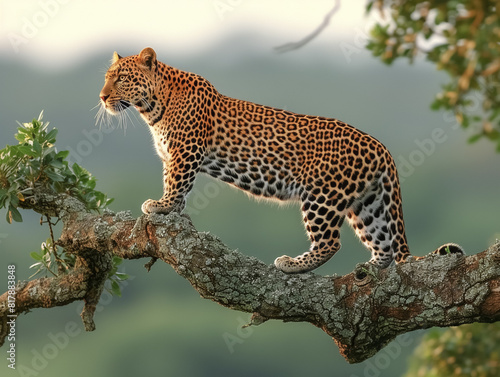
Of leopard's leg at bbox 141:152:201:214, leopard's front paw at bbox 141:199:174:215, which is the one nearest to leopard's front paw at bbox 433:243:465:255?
leopard's leg at bbox 141:152:201:214

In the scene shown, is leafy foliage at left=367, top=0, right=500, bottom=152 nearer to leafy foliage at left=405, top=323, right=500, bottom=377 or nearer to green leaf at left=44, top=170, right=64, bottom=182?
green leaf at left=44, top=170, right=64, bottom=182

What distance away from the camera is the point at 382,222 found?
9188mm

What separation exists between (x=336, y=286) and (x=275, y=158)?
182 centimetres

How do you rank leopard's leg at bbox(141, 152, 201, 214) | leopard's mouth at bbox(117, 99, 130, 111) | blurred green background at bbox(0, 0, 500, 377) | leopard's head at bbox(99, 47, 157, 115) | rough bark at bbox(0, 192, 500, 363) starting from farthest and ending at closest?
blurred green background at bbox(0, 0, 500, 377) → leopard's mouth at bbox(117, 99, 130, 111) → leopard's head at bbox(99, 47, 157, 115) → leopard's leg at bbox(141, 152, 201, 214) → rough bark at bbox(0, 192, 500, 363)

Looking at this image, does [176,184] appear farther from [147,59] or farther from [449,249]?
[449,249]

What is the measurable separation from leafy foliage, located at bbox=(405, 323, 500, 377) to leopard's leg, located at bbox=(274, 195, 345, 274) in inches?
146

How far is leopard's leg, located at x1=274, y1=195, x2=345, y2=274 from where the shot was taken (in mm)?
8688

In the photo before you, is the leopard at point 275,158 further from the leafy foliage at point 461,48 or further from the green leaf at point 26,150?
the leafy foliage at point 461,48

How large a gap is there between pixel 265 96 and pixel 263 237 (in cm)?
3237

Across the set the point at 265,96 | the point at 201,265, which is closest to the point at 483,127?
the point at 201,265

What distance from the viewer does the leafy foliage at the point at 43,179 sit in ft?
29.9

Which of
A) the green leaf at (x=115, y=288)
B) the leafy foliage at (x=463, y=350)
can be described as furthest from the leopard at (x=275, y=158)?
the leafy foliage at (x=463, y=350)

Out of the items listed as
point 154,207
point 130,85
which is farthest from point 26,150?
point 154,207

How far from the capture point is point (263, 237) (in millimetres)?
74250
